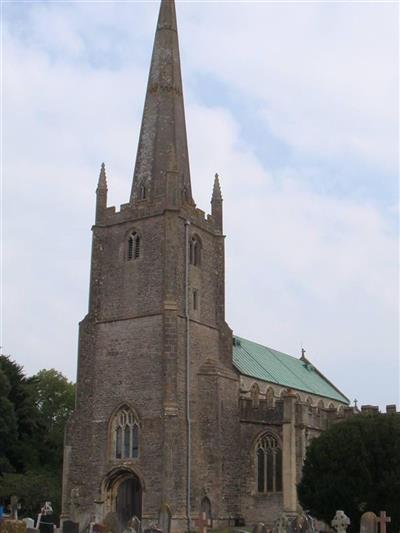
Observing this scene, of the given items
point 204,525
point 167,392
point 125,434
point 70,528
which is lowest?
point 70,528

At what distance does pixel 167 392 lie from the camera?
125ft

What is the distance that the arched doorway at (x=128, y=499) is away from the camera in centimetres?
3903

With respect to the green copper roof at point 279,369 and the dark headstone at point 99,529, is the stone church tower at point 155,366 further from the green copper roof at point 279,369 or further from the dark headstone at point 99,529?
the dark headstone at point 99,529

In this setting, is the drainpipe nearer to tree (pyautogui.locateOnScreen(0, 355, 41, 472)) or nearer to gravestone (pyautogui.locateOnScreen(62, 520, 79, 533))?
gravestone (pyautogui.locateOnScreen(62, 520, 79, 533))

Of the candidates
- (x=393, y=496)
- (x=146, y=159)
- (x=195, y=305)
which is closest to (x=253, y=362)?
(x=195, y=305)

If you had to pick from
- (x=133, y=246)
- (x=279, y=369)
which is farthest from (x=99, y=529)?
(x=279, y=369)

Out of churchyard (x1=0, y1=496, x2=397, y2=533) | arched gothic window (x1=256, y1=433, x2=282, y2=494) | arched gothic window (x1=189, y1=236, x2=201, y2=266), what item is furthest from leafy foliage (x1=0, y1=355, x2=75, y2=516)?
arched gothic window (x1=189, y1=236, x2=201, y2=266)

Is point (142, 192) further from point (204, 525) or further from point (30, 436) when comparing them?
point (204, 525)

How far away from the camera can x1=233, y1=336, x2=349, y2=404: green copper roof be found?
50941 mm

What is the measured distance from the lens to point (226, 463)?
40312 mm

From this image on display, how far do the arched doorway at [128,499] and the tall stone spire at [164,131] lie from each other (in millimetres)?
14153

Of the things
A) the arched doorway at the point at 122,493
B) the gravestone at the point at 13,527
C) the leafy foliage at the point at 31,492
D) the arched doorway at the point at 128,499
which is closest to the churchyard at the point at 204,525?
the gravestone at the point at 13,527

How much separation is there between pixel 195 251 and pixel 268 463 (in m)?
11.6

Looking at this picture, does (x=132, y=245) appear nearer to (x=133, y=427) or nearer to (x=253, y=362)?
(x=133, y=427)
